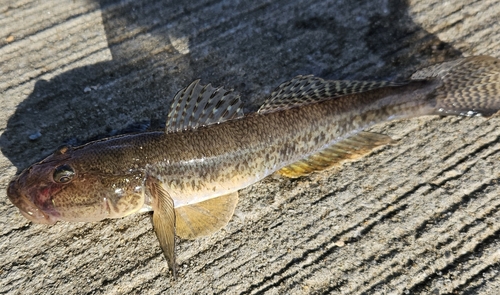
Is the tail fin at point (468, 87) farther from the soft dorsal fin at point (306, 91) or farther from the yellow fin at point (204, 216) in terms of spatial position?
the yellow fin at point (204, 216)

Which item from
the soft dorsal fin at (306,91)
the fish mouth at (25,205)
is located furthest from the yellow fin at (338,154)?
the fish mouth at (25,205)

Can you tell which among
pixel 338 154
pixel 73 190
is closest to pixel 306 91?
pixel 338 154

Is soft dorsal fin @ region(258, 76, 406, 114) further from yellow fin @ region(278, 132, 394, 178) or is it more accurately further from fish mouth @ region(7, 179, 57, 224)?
fish mouth @ region(7, 179, 57, 224)

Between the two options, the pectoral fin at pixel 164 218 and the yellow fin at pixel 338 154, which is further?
the yellow fin at pixel 338 154

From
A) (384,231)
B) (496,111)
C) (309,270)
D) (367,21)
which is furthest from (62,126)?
(496,111)

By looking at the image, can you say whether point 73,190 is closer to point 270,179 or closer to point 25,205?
point 25,205

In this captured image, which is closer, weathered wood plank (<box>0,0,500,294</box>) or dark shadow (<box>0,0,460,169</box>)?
weathered wood plank (<box>0,0,500,294</box>)

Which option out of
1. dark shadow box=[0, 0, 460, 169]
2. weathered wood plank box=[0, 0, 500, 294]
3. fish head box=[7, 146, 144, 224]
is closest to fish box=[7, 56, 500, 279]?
fish head box=[7, 146, 144, 224]
